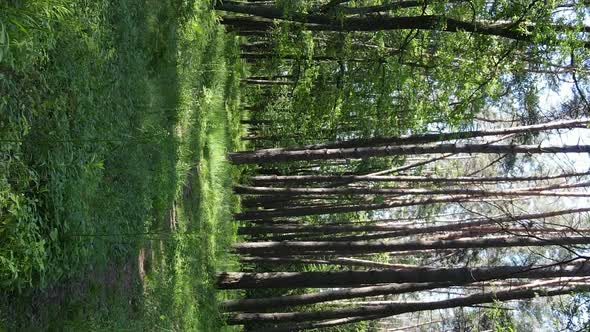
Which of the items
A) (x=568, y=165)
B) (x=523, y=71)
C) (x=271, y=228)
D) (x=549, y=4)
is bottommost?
(x=271, y=228)

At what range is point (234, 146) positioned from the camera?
14211 mm

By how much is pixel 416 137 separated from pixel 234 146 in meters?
5.55

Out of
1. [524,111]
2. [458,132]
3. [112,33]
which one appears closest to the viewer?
[112,33]

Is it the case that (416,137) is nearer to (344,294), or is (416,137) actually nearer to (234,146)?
(344,294)

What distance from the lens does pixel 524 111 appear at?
1327 cm

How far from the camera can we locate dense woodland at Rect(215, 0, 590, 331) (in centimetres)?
826

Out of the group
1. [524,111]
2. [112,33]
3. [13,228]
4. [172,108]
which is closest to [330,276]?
[172,108]

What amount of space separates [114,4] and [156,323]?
3884 mm

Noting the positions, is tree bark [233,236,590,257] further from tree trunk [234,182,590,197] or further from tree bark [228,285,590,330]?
tree trunk [234,182,590,197]

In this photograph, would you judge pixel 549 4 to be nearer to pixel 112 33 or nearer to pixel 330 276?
pixel 330 276

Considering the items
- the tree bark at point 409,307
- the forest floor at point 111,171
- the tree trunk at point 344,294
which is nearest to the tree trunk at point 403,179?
the forest floor at point 111,171

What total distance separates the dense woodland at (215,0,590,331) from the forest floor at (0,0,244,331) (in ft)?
3.91

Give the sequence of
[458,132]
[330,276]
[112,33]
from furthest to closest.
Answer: [458,132] → [330,276] → [112,33]

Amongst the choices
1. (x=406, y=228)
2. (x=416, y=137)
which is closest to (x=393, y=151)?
(x=416, y=137)
